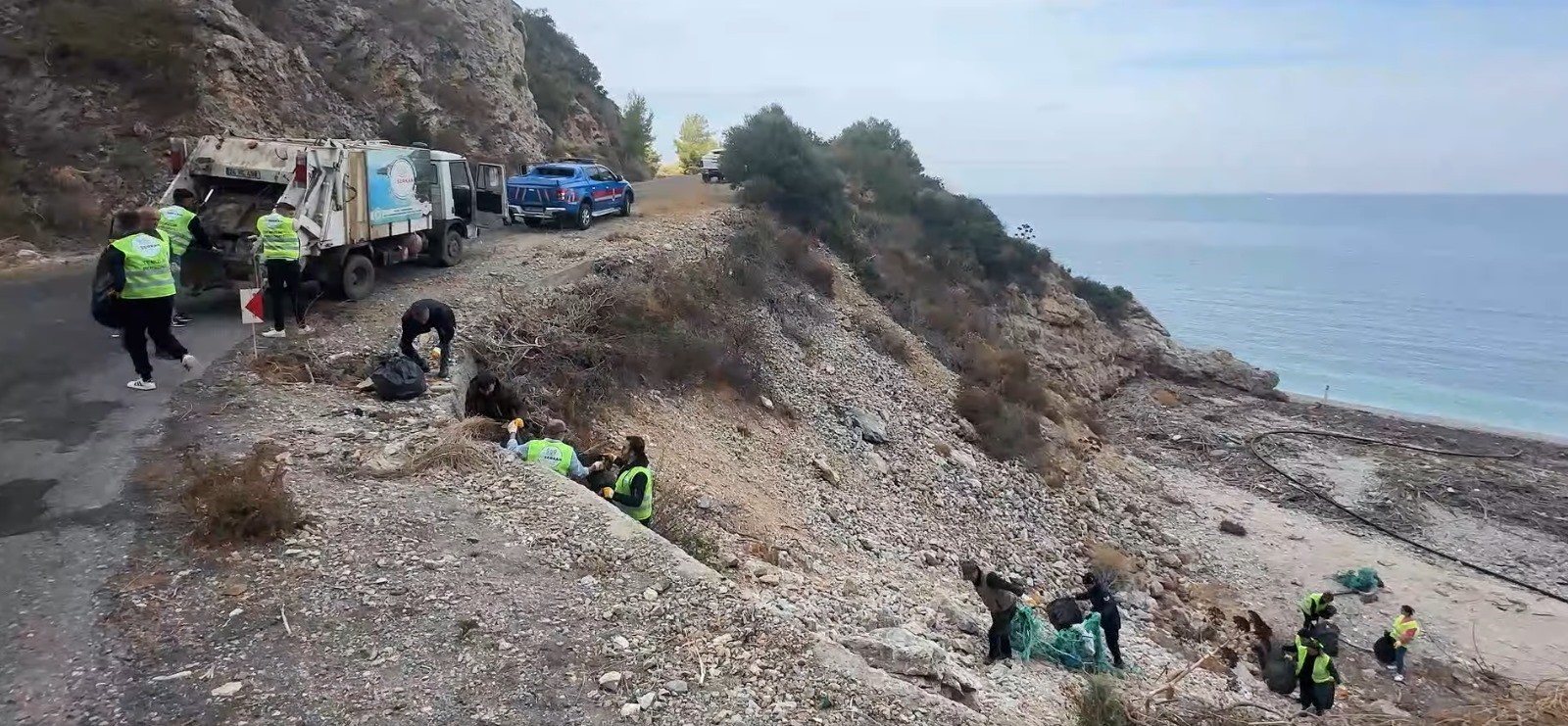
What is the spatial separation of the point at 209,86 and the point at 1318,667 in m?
22.2

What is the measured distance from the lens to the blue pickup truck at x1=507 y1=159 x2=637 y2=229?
19.9m

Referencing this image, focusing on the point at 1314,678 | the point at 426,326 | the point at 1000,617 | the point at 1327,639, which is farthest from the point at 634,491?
the point at 1327,639

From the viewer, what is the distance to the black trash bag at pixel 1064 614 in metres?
9.80

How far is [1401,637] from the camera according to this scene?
14070 millimetres

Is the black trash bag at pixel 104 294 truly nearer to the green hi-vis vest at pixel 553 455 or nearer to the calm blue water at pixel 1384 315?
the green hi-vis vest at pixel 553 455

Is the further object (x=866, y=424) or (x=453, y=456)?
(x=866, y=424)

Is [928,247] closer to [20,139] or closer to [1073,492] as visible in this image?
[1073,492]

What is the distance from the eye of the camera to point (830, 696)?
17.9 feet

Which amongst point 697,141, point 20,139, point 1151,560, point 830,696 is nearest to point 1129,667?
point 830,696

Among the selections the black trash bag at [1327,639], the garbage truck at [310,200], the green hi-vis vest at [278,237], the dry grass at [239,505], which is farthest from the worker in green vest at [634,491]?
the black trash bag at [1327,639]

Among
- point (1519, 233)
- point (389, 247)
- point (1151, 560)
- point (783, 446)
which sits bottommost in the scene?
point (1151, 560)

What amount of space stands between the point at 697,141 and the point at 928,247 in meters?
29.8

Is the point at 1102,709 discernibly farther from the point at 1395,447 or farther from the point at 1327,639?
the point at 1395,447

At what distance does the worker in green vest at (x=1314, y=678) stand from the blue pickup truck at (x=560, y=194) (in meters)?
15.9
